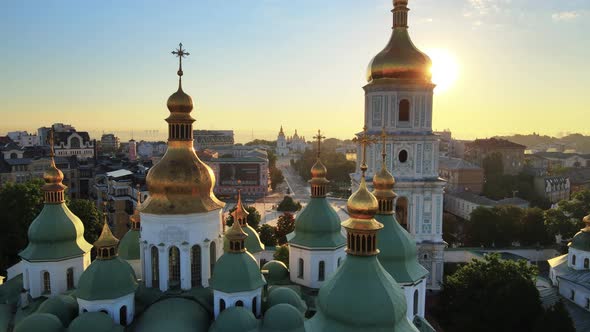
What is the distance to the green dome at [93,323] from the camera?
1448 centimetres

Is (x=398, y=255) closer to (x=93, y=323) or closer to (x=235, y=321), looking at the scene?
(x=235, y=321)

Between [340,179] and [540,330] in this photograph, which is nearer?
[540,330]

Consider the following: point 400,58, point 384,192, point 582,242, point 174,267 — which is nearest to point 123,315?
point 174,267

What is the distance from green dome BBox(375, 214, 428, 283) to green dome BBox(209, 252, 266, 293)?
203 inches

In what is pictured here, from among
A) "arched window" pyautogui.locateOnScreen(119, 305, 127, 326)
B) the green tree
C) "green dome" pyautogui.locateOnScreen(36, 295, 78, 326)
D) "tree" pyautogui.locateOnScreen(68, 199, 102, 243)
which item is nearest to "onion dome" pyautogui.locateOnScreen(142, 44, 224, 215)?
"arched window" pyautogui.locateOnScreen(119, 305, 127, 326)

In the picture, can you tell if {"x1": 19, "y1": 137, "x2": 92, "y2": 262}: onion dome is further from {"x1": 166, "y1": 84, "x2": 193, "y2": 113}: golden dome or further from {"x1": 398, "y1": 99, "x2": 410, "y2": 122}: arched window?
{"x1": 398, "y1": 99, "x2": 410, "y2": 122}: arched window

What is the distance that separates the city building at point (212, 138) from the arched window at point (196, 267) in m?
134

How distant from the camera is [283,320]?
14.7 m

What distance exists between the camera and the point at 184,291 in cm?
1734

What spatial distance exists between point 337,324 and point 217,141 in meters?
159

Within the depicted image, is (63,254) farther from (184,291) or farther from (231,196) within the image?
(231,196)

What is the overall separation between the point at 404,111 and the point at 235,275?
61.3ft

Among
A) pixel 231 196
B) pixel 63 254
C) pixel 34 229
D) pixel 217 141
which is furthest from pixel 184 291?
pixel 217 141

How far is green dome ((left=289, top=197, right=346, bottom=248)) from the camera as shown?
67.1 ft
